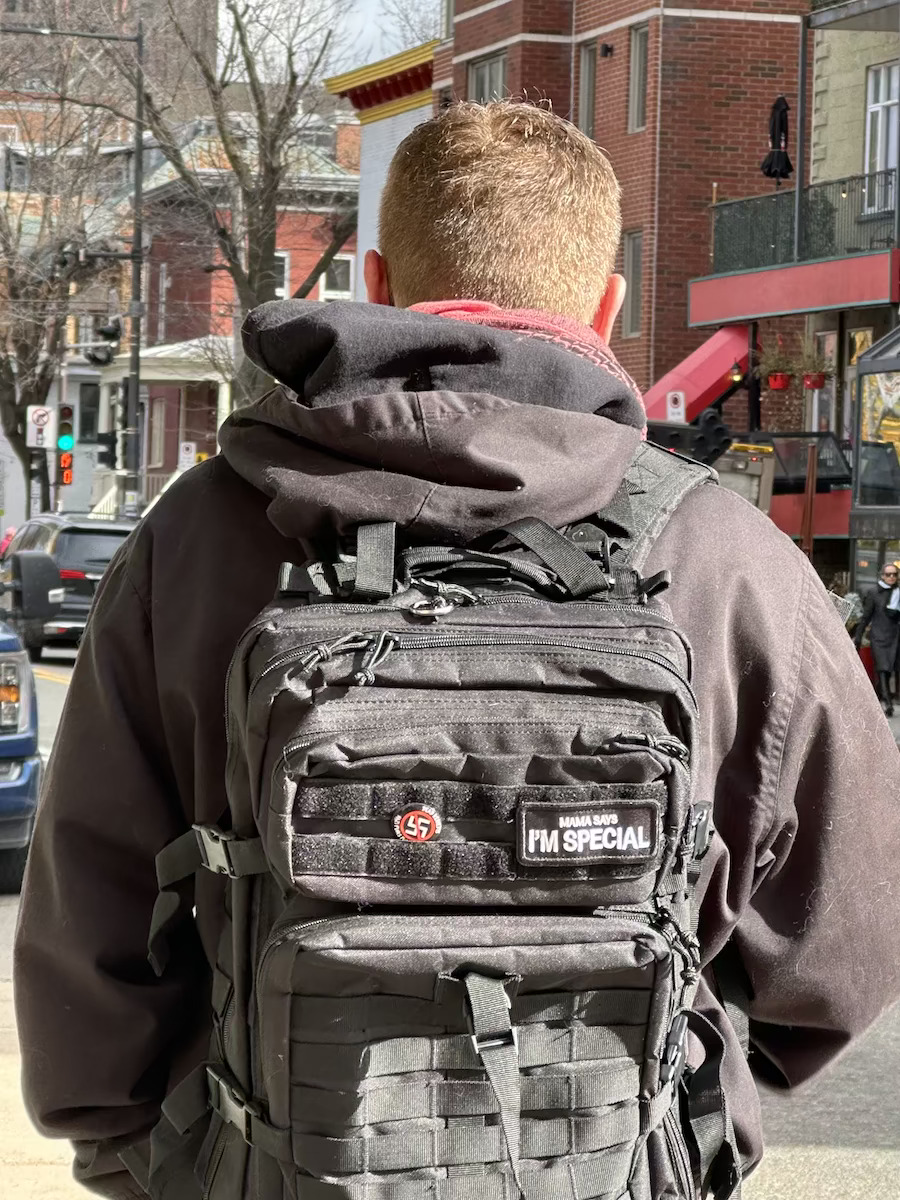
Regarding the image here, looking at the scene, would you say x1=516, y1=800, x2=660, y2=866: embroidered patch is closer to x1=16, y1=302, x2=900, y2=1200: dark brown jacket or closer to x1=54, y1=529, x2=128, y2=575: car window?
x1=16, y1=302, x2=900, y2=1200: dark brown jacket

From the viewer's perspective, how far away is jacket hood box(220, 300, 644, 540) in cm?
179

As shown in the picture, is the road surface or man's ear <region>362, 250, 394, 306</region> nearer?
man's ear <region>362, 250, 394, 306</region>

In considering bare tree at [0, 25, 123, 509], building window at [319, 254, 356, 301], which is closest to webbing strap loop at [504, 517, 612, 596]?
bare tree at [0, 25, 123, 509]

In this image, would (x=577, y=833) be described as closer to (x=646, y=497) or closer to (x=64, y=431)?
(x=646, y=497)

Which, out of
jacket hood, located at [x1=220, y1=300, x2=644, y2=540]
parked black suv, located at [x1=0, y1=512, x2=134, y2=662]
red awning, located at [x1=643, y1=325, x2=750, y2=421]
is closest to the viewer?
jacket hood, located at [x1=220, y1=300, x2=644, y2=540]

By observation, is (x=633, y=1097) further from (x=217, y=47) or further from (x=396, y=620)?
(x=217, y=47)

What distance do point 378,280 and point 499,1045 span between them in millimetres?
1011

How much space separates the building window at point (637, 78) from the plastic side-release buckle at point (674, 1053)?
33229 millimetres

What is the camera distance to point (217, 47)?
1507 inches

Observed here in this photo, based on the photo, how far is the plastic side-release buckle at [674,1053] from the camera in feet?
5.52

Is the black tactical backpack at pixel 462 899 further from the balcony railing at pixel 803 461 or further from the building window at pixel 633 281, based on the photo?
the building window at pixel 633 281

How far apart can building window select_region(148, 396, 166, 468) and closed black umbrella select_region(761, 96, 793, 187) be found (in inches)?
1432

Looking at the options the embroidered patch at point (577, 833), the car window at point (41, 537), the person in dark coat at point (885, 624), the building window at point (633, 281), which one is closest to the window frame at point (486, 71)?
the building window at point (633, 281)

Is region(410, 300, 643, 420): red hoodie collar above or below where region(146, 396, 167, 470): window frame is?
below
